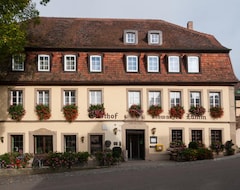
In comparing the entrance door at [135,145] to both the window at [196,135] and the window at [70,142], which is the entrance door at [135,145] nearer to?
the window at [196,135]

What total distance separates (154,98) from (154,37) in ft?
15.3

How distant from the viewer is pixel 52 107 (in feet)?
82.8

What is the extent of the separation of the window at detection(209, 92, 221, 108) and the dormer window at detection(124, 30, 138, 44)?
663 centimetres

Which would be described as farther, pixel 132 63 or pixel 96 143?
pixel 132 63

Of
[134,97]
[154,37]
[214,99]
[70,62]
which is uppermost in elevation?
[154,37]

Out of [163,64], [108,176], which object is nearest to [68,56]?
[163,64]

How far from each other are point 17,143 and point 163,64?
11438 millimetres

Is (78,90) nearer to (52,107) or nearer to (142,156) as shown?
(52,107)

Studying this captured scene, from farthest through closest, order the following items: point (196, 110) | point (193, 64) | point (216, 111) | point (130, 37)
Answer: point (130, 37), point (193, 64), point (216, 111), point (196, 110)

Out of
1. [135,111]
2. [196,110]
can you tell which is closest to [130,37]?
[135,111]

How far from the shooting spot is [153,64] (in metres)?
26.3

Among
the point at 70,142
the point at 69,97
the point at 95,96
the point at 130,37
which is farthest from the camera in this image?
the point at 130,37

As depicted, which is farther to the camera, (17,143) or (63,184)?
(17,143)

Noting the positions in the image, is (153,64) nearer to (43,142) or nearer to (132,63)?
(132,63)
